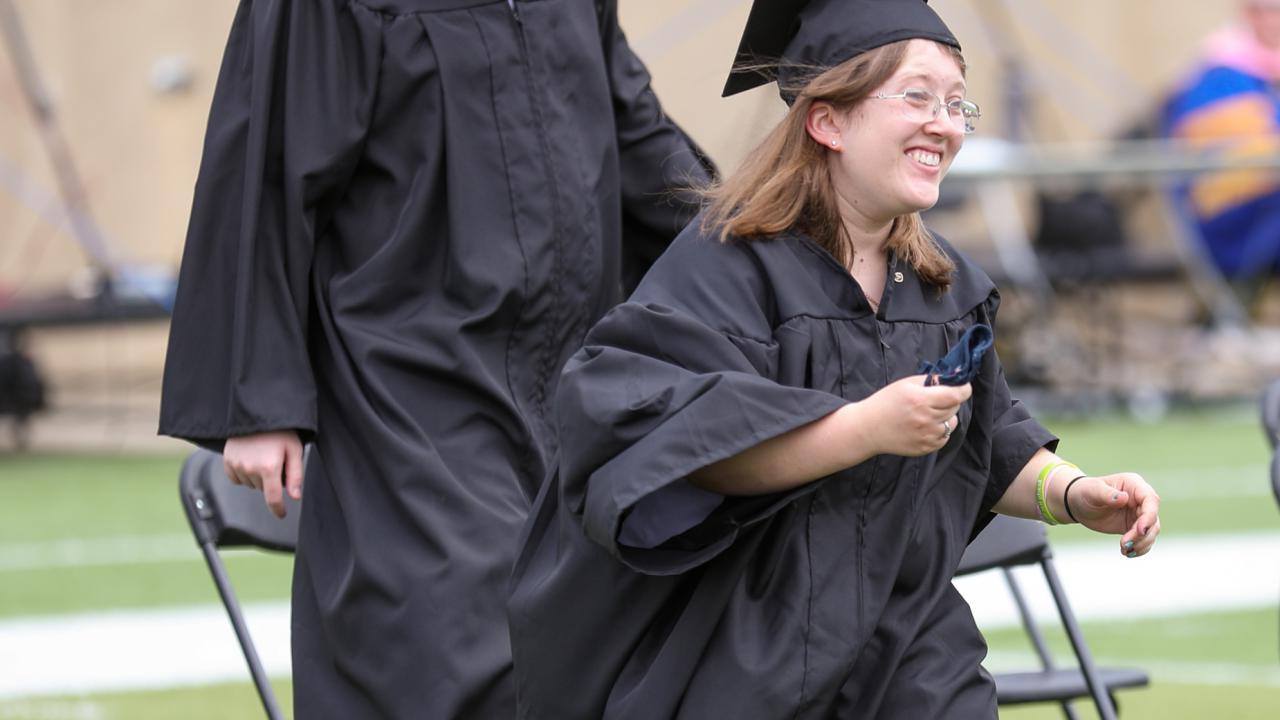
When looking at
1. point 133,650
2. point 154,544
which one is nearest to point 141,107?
point 154,544

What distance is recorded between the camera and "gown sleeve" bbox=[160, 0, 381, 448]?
3.71 m

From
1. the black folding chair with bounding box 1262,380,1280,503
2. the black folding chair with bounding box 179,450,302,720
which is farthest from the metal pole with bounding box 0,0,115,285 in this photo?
the black folding chair with bounding box 1262,380,1280,503

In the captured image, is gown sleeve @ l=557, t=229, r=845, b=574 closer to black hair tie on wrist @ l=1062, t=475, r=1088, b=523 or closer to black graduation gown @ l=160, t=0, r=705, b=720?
black hair tie on wrist @ l=1062, t=475, r=1088, b=523

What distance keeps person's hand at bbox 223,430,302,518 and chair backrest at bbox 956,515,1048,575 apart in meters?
1.25

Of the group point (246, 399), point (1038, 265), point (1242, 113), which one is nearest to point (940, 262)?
point (246, 399)

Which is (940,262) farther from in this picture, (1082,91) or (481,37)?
(1082,91)

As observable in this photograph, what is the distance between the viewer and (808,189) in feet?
10.4

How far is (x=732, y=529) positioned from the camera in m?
2.92

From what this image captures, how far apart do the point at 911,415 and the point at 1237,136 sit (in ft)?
40.0

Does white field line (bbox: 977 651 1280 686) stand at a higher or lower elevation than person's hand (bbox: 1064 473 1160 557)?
lower

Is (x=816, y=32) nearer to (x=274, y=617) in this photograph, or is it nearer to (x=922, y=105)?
(x=922, y=105)

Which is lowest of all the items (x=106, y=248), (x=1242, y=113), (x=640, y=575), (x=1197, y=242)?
(x=106, y=248)

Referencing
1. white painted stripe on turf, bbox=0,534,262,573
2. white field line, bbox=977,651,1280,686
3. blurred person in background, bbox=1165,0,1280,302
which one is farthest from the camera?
blurred person in background, bbox=1165,0,1280,302

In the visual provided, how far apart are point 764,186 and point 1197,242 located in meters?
12.1
